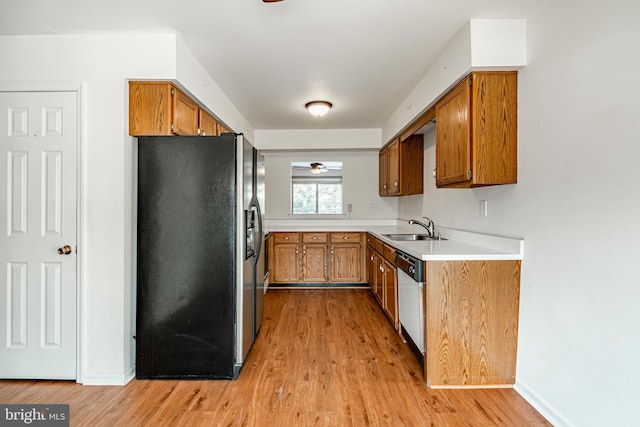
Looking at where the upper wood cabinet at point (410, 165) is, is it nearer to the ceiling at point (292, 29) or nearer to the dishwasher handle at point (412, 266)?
the ceiling at point (292, 29)

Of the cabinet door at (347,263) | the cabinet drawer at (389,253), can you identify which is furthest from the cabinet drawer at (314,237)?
the cabinet drawer at (389,253)

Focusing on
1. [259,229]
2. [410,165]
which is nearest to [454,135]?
[410,165]

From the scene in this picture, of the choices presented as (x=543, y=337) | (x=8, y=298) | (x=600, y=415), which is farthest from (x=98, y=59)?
(x=600, y=415)

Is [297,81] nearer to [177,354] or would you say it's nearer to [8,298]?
[177,354]

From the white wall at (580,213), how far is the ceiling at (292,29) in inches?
19.0

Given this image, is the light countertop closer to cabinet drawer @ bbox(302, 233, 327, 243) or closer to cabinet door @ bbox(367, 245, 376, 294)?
cabinet door @ bbox(367, 245, 376, 294)

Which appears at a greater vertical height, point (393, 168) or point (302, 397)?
point (393, 168)

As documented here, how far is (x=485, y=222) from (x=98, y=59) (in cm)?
305

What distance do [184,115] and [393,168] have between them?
261cm

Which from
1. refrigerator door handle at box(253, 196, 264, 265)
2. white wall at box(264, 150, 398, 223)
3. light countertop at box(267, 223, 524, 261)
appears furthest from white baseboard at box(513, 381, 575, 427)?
white wall at box(264, 150, 398, 223)

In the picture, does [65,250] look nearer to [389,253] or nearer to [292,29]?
[292,29]

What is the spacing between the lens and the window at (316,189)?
201 inches

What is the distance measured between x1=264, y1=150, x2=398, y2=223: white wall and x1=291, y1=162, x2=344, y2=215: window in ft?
0.28

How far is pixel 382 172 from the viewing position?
15.6 ft
